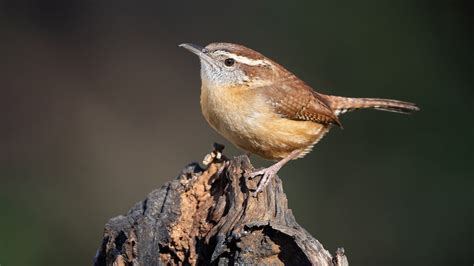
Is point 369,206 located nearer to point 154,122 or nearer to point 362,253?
point 362,253

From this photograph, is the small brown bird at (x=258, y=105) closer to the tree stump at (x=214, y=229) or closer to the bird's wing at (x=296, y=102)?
the bird's wing at (x=296, y=102)

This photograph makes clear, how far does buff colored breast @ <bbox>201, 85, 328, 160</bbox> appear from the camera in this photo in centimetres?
425

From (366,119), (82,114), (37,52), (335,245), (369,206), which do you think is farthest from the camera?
(37,52)

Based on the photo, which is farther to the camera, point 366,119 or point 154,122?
point 154,122

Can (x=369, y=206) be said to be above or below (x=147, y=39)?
below

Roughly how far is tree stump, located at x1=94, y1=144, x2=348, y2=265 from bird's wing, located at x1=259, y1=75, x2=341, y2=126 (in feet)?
2.76

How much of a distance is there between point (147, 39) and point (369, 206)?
3254 millimetres

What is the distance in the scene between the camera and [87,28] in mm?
8461

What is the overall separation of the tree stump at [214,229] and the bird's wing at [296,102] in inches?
33.1

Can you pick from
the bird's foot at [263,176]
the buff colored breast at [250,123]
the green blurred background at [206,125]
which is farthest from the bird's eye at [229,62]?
the green blurred background at [206,125]

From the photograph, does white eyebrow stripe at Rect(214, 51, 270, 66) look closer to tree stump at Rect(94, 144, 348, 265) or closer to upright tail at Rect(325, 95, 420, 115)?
upright tail at Rect(325, 95, 420, 115)

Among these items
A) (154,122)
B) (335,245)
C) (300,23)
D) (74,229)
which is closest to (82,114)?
(154,122)

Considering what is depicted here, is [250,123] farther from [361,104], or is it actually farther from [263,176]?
[361,104]

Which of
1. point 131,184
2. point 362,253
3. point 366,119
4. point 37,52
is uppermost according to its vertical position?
point 37,52
